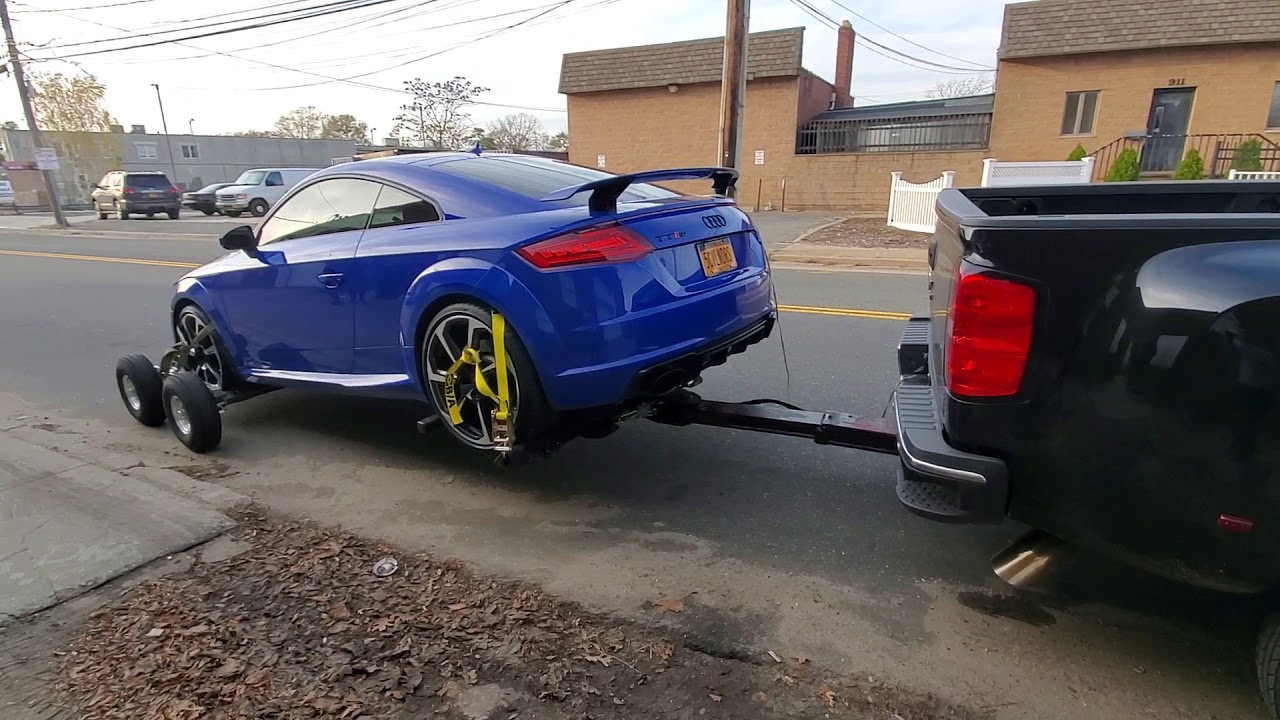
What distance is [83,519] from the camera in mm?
3643

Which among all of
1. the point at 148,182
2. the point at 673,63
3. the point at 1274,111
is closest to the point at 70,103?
the point at 148,182

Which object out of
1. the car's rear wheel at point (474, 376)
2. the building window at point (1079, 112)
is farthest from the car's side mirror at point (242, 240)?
the building window at point (1079, 112)

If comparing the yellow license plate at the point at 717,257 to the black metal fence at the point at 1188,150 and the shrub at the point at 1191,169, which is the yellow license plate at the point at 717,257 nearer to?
the shrub at the point at 1191,169

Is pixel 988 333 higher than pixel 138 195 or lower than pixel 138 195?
higher

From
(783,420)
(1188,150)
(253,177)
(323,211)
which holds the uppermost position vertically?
(1188,150)

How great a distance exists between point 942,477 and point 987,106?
83.7ft

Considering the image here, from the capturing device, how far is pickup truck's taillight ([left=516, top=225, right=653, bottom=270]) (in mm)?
3164

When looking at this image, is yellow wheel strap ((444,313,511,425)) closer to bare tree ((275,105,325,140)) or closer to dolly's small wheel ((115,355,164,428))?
dolly's small wheel ((115,355,164,428))

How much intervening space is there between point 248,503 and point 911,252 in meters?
12.0

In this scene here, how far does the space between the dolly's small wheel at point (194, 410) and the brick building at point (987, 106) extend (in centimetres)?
2254

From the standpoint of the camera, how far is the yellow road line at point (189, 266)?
25.0ft

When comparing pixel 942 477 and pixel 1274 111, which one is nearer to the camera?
pixel 942 477

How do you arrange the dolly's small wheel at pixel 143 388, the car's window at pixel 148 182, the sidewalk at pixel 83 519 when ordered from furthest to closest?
the car's window at pixel 148 182 < the dolly's small wheel at pixel 143 388 < the sidewalk at pixel 83 519

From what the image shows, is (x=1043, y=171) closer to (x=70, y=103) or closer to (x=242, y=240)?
(x=242, y=240)
